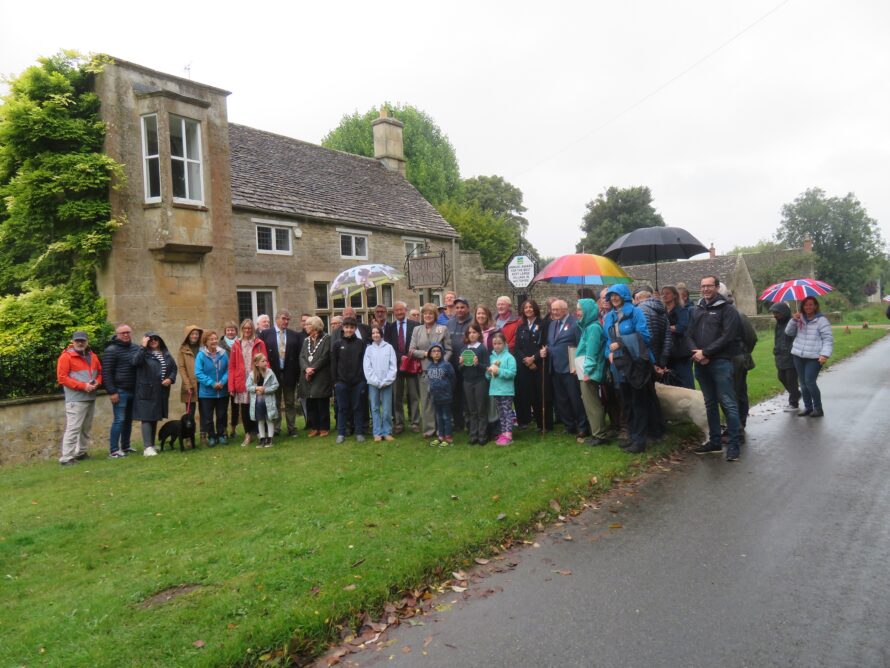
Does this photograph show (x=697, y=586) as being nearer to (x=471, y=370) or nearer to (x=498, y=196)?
(x=471, y=370)

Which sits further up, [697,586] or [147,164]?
[147,164]

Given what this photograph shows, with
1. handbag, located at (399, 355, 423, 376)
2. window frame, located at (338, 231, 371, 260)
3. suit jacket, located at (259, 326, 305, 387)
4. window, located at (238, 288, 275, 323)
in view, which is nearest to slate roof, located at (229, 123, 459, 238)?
window frame, located at (338, 231, 371, 260)

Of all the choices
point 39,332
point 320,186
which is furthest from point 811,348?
point 320,186

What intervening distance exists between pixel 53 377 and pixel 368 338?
682cm

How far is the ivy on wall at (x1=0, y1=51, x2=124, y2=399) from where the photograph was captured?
496 inches

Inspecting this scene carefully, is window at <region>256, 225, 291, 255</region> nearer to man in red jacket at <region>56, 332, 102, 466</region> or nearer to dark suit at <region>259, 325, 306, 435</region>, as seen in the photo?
dark suit at <region>259, 325, 306, 435</region>

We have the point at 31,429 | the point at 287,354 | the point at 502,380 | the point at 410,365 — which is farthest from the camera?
the point at 31,429

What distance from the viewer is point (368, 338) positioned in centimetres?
1029

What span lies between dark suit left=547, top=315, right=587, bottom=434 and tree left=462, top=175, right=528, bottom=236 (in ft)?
144

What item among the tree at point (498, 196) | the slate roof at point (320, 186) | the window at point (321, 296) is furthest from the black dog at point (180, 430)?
the tree at point (498, 196)

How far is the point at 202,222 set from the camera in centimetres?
1469

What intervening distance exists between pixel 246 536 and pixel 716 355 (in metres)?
5.91

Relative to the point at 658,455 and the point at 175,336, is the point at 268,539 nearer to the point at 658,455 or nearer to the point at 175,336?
the point at 658,455

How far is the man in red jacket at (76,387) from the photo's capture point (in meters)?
9.59
